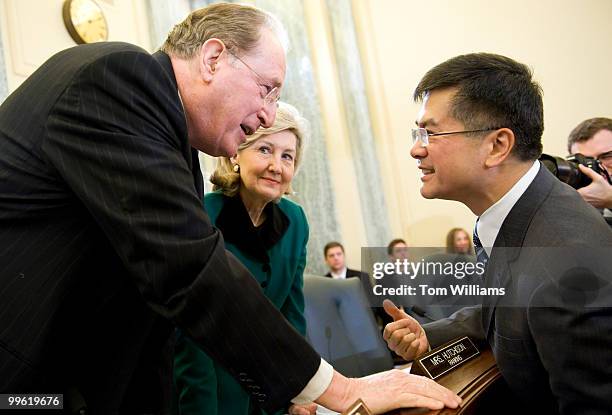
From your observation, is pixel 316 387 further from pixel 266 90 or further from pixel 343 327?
pixel 343 327

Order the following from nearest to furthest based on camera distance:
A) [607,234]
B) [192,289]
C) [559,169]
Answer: [192,289] < [607,234] < [559,169]

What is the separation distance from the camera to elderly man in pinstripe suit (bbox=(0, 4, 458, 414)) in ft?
3.23

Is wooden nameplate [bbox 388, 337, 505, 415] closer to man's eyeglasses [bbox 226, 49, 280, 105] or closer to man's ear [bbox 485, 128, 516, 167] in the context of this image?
man's ear [bbox 485, 128, 516, 167]

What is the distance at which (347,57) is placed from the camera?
760 centimetres

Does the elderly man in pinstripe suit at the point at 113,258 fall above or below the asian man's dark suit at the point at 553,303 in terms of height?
above

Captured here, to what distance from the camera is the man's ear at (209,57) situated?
1.34 metres

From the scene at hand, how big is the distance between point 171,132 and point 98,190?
0.17 metres

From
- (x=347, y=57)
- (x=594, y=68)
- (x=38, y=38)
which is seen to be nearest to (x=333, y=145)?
(x=347, y=57)

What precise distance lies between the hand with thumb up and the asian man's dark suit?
0.17 metres

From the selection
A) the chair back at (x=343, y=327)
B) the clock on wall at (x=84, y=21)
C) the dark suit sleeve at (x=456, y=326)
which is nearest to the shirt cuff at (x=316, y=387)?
the dark suit sleeve at (x=456, y=326)

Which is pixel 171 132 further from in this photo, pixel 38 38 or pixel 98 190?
pixel 38 38

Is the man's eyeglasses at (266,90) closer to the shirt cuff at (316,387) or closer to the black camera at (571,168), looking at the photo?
the shirt cuff at (316,387)

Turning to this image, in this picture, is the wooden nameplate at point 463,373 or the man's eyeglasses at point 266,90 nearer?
the wooden nameplate at point 463,373

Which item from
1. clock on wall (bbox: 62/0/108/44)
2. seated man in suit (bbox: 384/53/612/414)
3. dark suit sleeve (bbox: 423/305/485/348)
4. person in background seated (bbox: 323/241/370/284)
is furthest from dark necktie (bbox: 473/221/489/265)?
person in background seated (bbox: 323/241/370/284)
